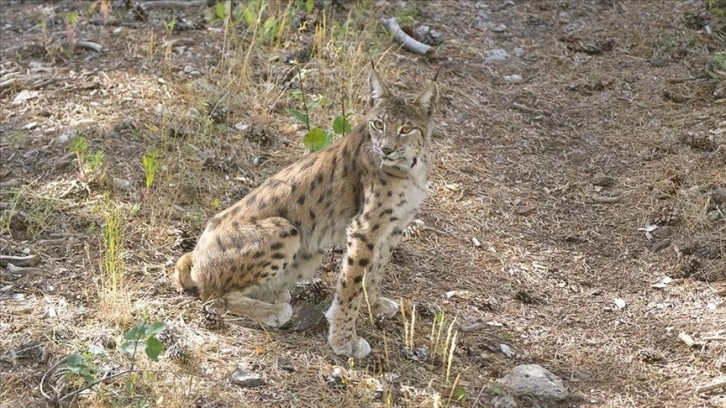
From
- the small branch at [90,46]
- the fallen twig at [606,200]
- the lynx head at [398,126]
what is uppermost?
the lynx head at [398,126]

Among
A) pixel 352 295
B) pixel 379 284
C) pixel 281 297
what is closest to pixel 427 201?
pixel 379 284

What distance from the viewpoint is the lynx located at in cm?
569

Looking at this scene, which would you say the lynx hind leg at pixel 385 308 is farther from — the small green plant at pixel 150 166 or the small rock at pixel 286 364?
the small green plant at pixel 150 166

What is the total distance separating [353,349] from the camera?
5613 millimetres

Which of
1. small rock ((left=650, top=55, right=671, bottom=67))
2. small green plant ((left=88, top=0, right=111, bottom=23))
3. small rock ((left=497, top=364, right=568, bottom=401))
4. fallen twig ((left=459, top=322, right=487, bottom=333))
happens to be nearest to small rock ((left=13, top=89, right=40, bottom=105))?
small green plant ((left=88, top=0, right=111, bottom=23))

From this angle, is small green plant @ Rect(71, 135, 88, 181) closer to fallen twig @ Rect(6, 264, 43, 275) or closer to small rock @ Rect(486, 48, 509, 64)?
fallen twig @ Rect(6, 264, 43, 275)

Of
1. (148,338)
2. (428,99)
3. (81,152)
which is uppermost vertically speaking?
(428,99)

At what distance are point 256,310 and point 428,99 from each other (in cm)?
154

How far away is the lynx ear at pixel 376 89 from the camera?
5.86 metres

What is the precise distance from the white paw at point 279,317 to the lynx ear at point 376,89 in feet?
4.21

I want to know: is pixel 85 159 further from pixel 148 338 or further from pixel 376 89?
pixel 148 338

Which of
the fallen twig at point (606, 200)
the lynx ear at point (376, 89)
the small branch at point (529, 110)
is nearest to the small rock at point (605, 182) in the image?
the fallen twig at point (606, 200)

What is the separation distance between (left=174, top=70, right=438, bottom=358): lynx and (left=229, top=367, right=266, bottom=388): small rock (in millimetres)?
510

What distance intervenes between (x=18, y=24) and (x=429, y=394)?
6.12 m
